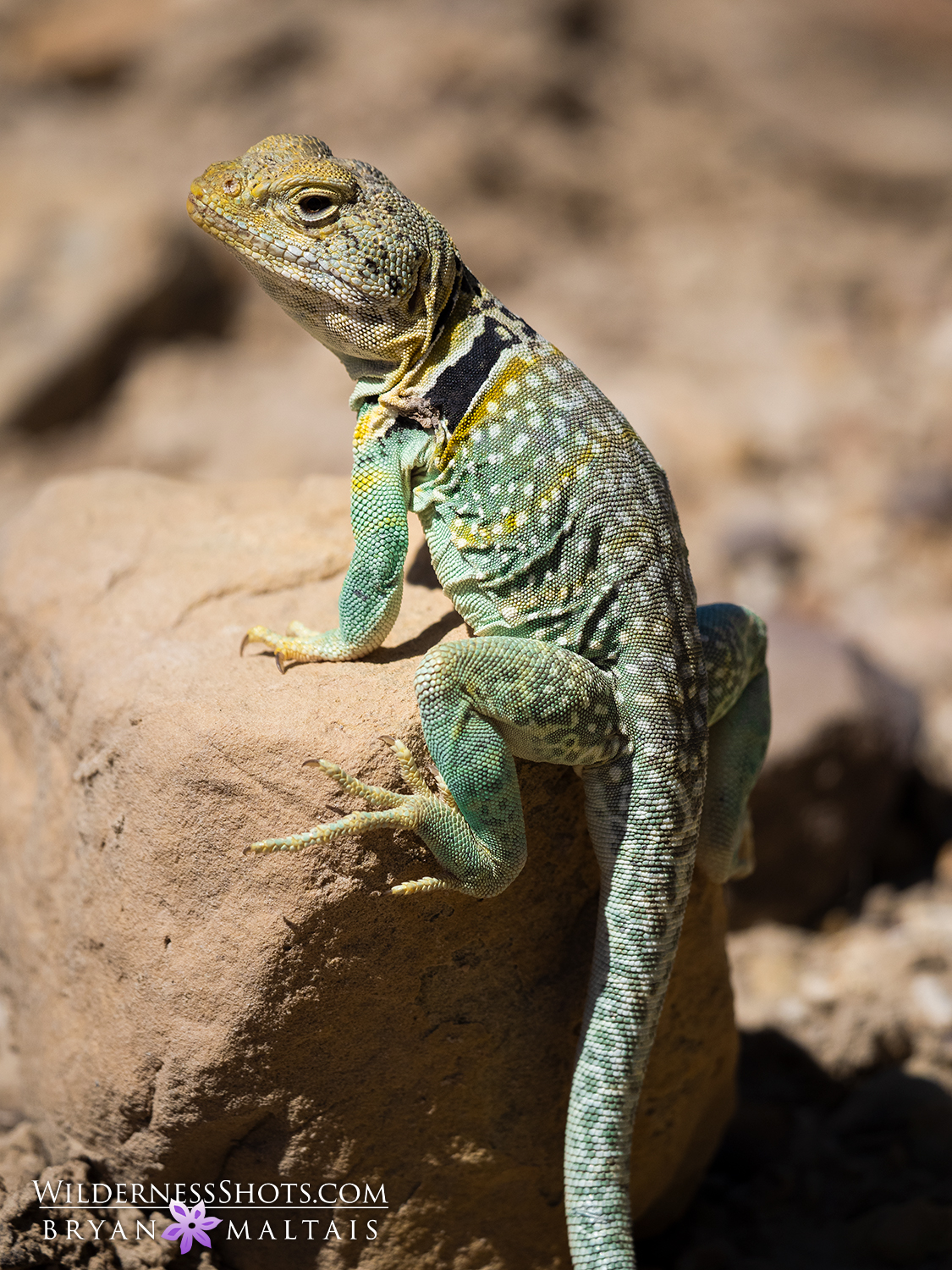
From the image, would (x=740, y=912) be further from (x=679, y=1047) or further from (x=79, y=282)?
(x=79, y=282)

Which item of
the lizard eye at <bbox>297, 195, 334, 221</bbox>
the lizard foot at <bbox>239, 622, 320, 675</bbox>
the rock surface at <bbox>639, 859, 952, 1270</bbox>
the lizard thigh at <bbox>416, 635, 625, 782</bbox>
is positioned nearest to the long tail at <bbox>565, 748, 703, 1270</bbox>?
the lizard thigh at <bbox>416, 635, 625, 782</bbox>

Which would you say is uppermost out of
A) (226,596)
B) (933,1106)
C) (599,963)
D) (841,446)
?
(841,446)

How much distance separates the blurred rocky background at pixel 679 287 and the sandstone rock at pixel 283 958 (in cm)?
252

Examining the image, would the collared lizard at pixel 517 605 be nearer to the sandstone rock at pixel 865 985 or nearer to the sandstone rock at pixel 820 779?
the sandstone rock at pixel 865 985

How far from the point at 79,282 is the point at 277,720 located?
8553mm

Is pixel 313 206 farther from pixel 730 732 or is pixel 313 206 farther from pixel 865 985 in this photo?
pixel 865 985

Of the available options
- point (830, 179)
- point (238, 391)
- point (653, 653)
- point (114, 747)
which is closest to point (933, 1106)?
point (653, 653)

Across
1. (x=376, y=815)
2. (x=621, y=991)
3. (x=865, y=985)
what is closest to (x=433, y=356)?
(x=376, y=815)

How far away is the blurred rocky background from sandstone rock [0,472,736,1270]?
8.26 feet

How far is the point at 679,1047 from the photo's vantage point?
3930mm

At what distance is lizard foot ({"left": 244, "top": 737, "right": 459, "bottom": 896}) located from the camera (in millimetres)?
3152

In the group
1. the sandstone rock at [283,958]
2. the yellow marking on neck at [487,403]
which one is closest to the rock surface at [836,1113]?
the sandstone rock at [283,958]

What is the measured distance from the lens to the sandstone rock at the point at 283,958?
3.30m

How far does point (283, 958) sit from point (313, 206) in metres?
2.41
